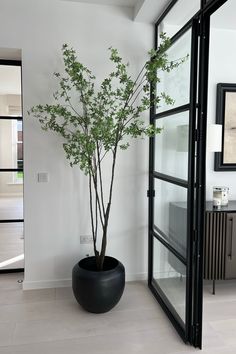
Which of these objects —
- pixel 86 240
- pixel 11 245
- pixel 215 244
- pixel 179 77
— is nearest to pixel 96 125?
pixel 179 77

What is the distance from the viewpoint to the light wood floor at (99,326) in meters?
2.15

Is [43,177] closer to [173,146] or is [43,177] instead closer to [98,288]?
[98,288]

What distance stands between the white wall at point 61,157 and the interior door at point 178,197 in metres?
0.28

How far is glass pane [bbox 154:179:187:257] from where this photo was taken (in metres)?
2.35

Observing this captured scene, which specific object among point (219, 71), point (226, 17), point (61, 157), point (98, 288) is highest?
point (226, 17)

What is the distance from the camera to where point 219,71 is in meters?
3.27

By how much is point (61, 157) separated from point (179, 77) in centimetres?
139

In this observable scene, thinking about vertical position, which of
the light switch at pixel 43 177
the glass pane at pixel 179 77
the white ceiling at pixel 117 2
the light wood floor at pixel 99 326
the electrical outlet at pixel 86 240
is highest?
the white ceiling at pixel 117 2

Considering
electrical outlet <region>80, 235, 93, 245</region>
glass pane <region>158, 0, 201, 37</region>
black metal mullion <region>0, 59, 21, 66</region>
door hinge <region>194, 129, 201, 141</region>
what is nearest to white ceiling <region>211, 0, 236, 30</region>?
glass pane <region>158, 0, 201, 37</region>

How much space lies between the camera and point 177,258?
2.45 metres

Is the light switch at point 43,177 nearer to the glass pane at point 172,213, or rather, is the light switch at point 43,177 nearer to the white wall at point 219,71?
the glass pane at point 172,213

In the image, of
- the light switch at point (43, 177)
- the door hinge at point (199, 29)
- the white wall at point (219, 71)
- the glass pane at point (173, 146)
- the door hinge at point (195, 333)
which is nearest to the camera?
the door hinge at point (199, 29)

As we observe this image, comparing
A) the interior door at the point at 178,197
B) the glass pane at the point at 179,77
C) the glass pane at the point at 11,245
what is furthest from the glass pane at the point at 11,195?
the glass pane at the point at 179,77

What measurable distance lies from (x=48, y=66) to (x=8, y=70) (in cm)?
62
